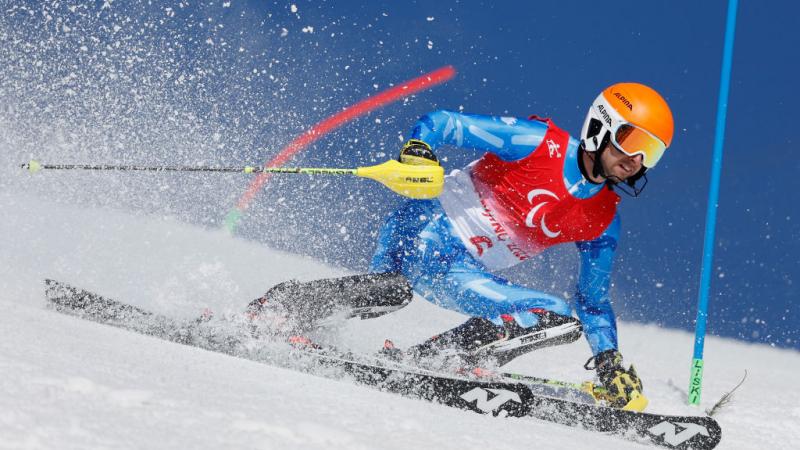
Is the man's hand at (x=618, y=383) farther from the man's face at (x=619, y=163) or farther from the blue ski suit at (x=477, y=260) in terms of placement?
the man's face at (x=619, y=163)

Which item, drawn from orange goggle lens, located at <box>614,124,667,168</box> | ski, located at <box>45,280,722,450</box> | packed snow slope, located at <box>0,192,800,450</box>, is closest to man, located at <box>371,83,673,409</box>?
orange goggle lens, located at <box>614,124,667,168</box>

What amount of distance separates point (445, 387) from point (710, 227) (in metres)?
2.03

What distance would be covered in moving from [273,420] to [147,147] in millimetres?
4638

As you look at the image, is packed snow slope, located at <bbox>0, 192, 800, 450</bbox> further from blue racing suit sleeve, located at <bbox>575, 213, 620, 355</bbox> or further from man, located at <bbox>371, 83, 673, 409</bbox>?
blue racing suit sleeve, located at <bbox>575, 213, 620, 355</bbox>

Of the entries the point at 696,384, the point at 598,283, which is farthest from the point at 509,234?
the point at 696,384

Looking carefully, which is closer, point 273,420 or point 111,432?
point 111,432

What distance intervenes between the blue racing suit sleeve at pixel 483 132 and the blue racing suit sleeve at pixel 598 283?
509 mm

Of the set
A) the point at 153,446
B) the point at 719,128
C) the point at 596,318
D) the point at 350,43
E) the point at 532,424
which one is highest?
the point at 350,43

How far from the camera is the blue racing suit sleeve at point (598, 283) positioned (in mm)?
3576

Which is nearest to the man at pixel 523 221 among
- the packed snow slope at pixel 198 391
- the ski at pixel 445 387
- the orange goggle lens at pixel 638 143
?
the orange goggle lens at pixel 638 143

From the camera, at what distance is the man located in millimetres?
3283

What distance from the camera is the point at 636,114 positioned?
3.20 metres

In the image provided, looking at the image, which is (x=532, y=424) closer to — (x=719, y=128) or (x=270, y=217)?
(x=719, y=128)

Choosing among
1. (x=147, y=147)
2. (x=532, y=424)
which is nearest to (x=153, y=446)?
(x=532, y=424)
